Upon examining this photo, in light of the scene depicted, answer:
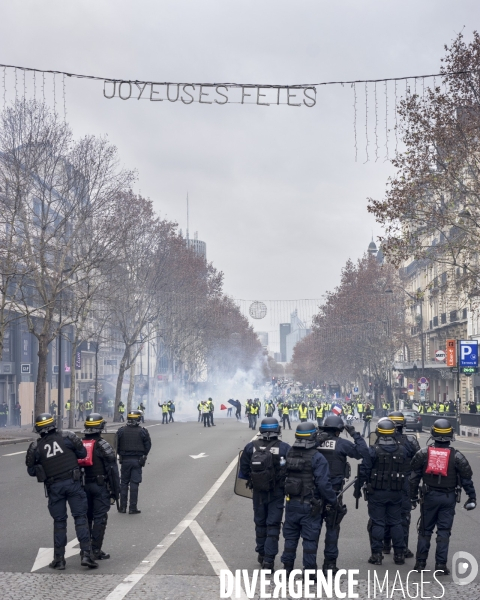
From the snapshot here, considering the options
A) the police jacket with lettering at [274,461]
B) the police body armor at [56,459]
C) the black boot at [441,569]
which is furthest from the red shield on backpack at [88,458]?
the black boot at [441,569]

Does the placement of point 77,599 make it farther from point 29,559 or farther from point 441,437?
point 441,437

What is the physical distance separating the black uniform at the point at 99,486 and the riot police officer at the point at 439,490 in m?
3.37

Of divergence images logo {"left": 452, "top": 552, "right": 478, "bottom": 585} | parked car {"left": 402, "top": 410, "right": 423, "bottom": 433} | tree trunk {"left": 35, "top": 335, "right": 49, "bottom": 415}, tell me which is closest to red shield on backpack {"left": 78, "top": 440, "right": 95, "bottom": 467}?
divergence images logo {"left": 452, "top": 552, "right": 478, "bottom": 585}

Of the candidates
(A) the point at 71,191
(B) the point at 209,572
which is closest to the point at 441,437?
(B) the point at 209,572

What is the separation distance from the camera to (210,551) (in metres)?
9.48

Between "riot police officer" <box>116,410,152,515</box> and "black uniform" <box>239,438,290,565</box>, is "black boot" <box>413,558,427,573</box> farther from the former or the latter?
"riot police officer" <box>116,410,152,515</box>

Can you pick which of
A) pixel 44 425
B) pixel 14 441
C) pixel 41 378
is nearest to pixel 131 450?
pixel 44 425

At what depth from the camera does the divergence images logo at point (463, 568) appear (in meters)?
8.16

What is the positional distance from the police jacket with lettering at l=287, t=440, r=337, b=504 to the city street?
39.2 inches

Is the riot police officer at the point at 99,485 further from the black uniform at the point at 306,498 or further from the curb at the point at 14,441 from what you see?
the curb at the point at 14,441

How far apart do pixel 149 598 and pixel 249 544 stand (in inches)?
116

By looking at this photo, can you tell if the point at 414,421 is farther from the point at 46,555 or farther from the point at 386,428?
the point at 46,555

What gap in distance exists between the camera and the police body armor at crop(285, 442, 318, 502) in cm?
794

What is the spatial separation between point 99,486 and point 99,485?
2 cm
